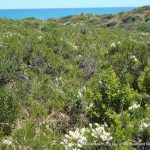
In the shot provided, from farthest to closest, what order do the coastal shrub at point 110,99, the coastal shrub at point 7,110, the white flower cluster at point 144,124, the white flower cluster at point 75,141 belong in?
1. the coastal shrub at point 110,99
2. the coastal shrub at point 7,110
3. the white flower cluster at point 144,124
4. the white flower cluster at point 75,141

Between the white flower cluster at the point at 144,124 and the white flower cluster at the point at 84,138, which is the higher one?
the white flower cluster at the point at 144,124

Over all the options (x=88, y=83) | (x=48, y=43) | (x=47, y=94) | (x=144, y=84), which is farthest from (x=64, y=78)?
(x=48, y=43)

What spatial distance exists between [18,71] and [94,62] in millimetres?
2874

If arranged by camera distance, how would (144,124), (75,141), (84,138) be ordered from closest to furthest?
(84,138)
(75,141)
(144,124)

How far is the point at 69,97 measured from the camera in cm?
865

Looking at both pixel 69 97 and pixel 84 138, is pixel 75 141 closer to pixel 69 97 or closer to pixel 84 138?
pixel 84 138

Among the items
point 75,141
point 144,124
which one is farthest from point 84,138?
point 144,124

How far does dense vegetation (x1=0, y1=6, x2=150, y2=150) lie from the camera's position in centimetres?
666

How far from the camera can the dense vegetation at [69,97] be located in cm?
666

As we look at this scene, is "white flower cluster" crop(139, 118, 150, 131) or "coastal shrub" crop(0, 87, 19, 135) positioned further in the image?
"coastal shrub" crop(0, 87, 19, 135)

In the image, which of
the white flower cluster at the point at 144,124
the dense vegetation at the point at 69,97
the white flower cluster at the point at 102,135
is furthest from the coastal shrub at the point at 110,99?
the white flower cluster at the point at 102,135

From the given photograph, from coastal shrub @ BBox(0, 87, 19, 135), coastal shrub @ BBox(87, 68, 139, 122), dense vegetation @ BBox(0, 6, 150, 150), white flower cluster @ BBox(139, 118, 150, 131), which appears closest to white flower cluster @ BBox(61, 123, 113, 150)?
dense vegetation @ BBox(0, 6, 150, 150)

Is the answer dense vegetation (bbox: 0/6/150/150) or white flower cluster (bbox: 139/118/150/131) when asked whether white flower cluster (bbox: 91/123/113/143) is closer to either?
dense vegetation (bbox: 0/6/150/150)

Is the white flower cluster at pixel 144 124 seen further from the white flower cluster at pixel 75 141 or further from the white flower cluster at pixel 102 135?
the white flower cluster at pixel 75 141
